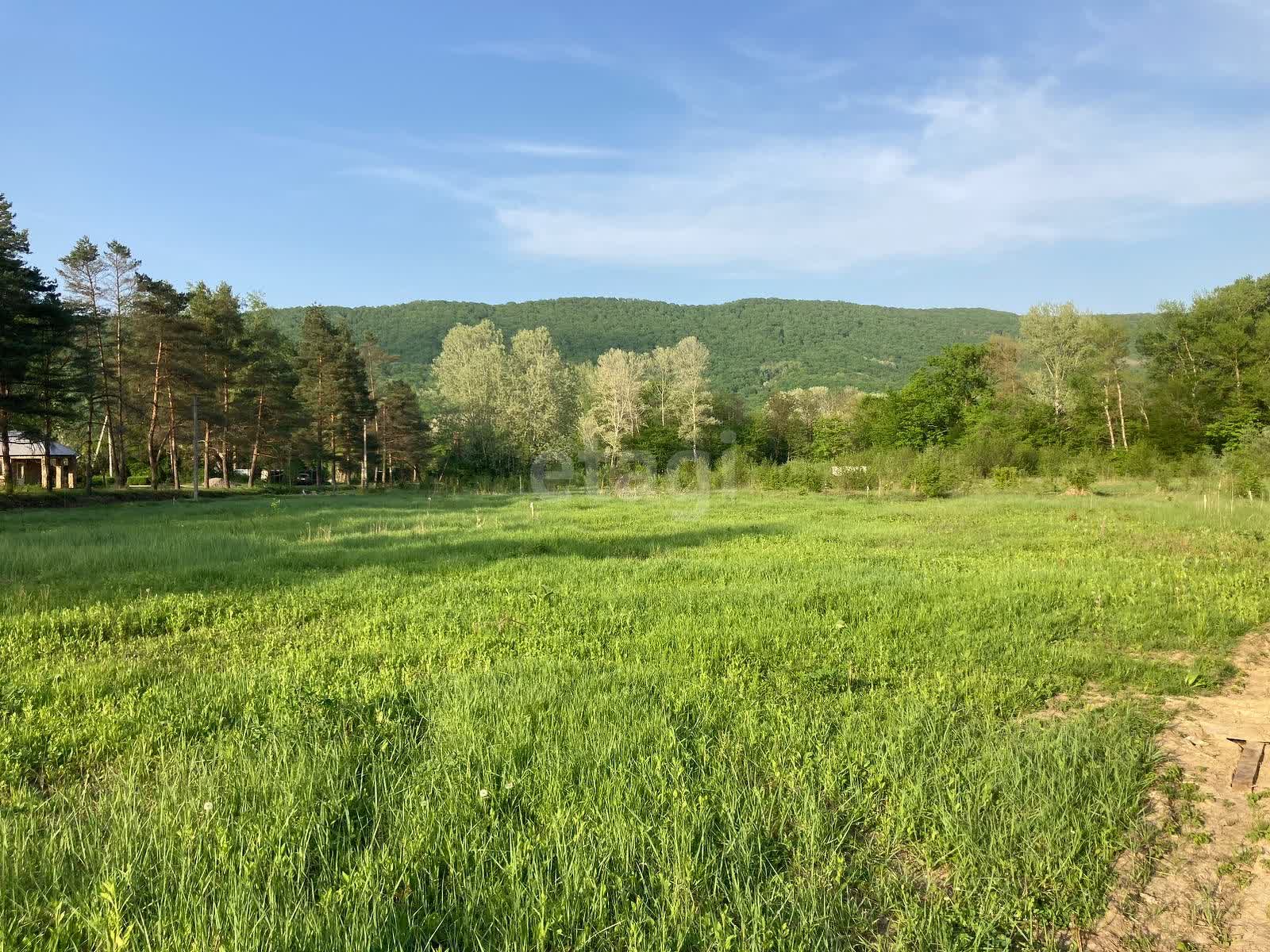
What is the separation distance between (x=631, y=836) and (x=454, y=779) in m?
1.07

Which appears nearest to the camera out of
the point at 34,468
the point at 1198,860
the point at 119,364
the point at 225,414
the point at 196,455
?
the point at 1198,860

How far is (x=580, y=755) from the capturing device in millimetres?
3699

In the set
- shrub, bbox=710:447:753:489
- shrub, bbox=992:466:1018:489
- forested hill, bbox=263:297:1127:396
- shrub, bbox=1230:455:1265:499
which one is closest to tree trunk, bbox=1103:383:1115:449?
shrub, bbox=992:466:1018:489

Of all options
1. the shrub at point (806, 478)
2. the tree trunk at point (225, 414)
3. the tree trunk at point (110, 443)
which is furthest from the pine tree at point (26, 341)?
the shrub at point (806, 478)

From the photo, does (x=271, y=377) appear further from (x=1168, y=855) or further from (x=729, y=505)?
(x=1168, y=855)

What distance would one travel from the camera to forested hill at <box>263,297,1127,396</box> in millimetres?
128625

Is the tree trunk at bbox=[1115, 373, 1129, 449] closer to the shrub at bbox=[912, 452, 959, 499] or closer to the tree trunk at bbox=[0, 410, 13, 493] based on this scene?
the shrub at bbox=[912, 452, 959, 499]

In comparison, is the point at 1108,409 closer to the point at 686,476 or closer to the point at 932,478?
the point at 932,478

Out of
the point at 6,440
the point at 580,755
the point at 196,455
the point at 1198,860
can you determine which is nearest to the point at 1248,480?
the point at 1198,860

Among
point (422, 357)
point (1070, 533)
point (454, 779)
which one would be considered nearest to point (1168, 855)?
point (454, 779)

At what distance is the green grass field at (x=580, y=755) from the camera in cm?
251

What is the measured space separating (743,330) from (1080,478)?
134 m

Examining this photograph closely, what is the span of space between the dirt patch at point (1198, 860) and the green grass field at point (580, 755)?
0.12 m

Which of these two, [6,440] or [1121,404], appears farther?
[1121,404]
